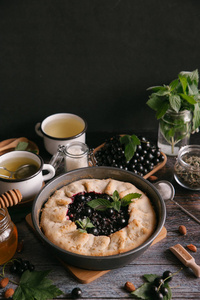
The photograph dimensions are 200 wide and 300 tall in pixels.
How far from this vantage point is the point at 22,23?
2.46 m

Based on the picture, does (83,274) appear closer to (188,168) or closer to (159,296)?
(159,296)

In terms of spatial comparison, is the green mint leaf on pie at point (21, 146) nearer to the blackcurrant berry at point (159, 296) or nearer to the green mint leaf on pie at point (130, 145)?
the green mint leaf on pie at point (130, 145)

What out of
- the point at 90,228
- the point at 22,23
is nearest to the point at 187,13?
the point at 22,23

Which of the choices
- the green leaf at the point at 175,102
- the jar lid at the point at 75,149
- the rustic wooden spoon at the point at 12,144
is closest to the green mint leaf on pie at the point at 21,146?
the rustic wooden spoon at the point at 12,144

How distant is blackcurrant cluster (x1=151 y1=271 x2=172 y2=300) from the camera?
181cm

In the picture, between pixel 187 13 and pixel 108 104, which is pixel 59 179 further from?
pixel 187 13

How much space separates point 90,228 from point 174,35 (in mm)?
1432

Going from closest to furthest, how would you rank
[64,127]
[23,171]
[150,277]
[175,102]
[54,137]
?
[150,277] < [23,171] < [175,102] < [54,137] < [64,127]

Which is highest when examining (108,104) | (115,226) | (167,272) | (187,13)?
(187,13)

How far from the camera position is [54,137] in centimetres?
256

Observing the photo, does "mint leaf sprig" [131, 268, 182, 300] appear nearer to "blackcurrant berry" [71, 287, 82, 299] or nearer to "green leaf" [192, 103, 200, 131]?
"blackcurrant berry" [71, 287, 82, 299]

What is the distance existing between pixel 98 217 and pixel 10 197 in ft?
1.52

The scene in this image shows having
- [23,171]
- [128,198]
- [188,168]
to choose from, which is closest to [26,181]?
[23,171]

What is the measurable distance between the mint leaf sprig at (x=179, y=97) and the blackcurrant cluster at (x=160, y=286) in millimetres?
989
